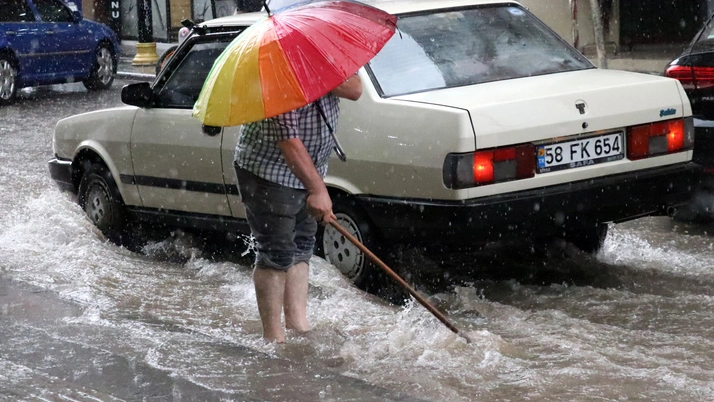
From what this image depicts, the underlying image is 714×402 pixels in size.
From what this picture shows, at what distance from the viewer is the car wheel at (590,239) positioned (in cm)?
704

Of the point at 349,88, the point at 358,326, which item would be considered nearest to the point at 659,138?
the point at 358,326

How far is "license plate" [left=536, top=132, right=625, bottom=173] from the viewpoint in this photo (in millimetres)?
5852

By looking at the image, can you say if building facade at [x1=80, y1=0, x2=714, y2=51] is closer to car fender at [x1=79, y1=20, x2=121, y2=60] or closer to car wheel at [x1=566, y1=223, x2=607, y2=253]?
car fender at [x1=79, y1=20, x2=121, y2=60]

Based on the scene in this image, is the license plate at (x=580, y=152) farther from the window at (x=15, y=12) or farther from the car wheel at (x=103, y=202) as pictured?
the window at (x=15, y=12)

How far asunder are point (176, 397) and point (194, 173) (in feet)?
9.52

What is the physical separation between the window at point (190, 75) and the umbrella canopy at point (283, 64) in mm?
2326

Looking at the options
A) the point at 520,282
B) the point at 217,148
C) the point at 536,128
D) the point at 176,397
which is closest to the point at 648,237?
the point at 520,282

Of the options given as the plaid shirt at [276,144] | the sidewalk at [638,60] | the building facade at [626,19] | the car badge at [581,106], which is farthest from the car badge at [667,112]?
the building facade at [626,19]

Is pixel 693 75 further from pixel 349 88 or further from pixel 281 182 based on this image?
pixel 281 182

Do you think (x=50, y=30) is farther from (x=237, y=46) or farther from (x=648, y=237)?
(x=237, y=46)

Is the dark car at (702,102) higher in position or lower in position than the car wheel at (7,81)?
higher

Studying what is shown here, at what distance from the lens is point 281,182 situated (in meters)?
4.94

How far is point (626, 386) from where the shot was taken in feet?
15.3

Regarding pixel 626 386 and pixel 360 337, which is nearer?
pixel 626 386
